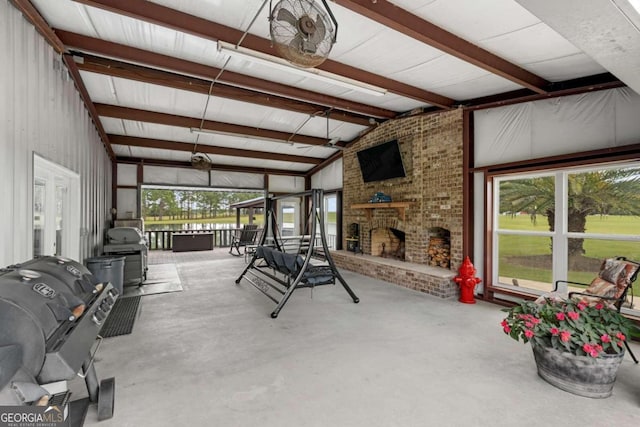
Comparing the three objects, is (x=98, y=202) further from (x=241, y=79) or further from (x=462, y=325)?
(x=462, y=325)

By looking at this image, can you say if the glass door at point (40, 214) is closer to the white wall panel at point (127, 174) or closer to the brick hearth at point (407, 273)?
the brick hearth at point (407, 273)

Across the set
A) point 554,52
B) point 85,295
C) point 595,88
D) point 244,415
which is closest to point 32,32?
point 85,295

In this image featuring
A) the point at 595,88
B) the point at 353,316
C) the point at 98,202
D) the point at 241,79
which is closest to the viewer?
the point at 595,88

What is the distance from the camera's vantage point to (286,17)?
80.1 inches

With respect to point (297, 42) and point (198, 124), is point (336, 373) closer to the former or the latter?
point (297, 42)

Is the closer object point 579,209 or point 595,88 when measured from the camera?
point 595,88

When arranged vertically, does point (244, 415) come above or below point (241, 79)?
below

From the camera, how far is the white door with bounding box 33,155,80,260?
322cm

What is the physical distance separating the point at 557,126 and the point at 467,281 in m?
2.42

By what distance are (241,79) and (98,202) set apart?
440cm

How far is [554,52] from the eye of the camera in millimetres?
3178

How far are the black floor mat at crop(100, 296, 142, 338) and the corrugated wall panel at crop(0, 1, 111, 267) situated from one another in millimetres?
1189

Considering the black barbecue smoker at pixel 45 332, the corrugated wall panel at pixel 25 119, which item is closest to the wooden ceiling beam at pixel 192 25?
the corrugated wall panel at pixel 25 119

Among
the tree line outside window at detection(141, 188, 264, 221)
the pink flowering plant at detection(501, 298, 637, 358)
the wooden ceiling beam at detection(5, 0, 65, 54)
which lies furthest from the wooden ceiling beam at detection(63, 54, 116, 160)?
the tree line outside window at detection(141, 188, 264, 221)
